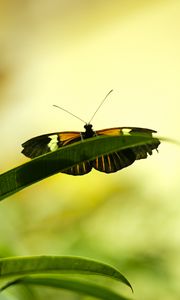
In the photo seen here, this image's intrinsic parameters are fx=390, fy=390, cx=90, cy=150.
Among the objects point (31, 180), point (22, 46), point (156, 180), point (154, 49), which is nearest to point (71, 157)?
point (31, 180)

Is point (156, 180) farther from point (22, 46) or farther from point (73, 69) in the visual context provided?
point (22, 46)

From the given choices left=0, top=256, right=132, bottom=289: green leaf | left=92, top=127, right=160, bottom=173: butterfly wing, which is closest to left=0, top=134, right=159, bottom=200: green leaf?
left=0, top=256, right=132, bottom=289: green leaf

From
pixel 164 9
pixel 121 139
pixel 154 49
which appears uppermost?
pixel 164 9

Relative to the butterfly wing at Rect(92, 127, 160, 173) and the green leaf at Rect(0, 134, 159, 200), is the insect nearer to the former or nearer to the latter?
the butterfly wing at Rect(92, 127, 160, 173)

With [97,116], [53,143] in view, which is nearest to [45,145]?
[53,143]

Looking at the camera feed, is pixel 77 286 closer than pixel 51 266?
No

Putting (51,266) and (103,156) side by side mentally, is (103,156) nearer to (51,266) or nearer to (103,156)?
(103,156)

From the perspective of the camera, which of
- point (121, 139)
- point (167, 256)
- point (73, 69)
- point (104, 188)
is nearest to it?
point (121, 139)
